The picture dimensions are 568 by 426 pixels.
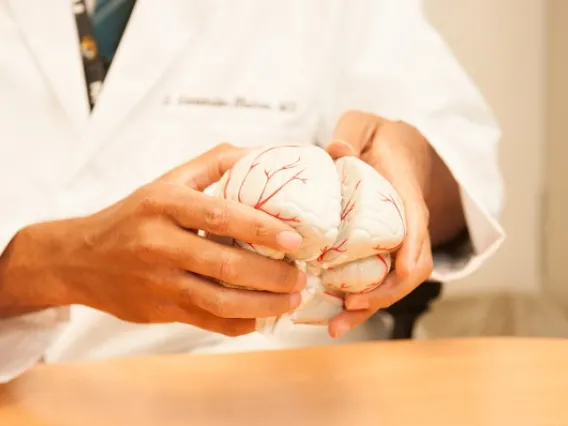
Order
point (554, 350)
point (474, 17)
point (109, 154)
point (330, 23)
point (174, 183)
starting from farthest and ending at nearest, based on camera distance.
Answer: point (474, 17), point (330, 23), point (109, 154), point (554, 350), point (174, 183)

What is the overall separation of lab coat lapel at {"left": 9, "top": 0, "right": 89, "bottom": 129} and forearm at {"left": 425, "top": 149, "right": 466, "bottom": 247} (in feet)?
1.27

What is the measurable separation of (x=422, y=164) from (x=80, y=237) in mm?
357

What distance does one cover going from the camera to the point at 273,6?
0.83m

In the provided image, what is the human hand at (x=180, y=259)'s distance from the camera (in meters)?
0.43

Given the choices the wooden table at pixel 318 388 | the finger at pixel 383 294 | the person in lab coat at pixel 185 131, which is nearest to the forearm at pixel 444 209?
the person in lab coat at pixel 185 131

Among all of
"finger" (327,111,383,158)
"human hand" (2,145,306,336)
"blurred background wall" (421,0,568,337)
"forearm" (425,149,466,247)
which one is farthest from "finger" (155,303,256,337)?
"blurred background wall" (421,0,568,337)

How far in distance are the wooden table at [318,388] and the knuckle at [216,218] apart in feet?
0.52

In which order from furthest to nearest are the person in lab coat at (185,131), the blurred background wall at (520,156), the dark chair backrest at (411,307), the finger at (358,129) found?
1. the blurred background wall at (520,156)
2. the dark chair backrest at (411,307)
3. the finger at (358,129)
4. the person in lab coat at (185,131)

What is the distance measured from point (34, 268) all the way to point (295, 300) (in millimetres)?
237

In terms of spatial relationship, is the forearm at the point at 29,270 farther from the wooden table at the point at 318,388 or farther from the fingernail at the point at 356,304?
the fingernail at the point at 356,304

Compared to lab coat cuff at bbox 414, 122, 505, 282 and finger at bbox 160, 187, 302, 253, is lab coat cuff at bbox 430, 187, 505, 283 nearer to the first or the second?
lab coat cuff at bbox 414, 122, 505, 282

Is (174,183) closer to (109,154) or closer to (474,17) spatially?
(109,154)

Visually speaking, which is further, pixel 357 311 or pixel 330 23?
pixel 330 23

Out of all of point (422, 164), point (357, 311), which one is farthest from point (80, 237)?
point (422, 164)
